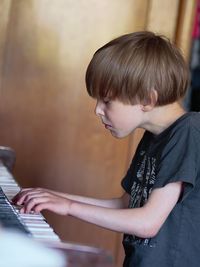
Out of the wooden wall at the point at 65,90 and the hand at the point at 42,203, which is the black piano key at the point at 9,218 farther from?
the wooden wall at the point at 65,90

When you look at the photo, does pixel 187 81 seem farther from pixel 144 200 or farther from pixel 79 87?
pixel 79 87

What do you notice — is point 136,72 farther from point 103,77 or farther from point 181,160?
point 181,160

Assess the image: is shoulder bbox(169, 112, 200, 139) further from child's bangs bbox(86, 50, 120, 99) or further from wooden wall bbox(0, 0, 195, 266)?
wooden wall bbox(0, 0, 195, 266)

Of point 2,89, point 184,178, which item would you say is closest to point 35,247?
point 184,178

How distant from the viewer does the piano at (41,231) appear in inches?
30.9

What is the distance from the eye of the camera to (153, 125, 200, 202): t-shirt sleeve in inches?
45.7

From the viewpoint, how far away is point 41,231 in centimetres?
96

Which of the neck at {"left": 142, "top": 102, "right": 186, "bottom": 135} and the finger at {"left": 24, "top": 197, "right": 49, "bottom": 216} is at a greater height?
the neck at {"left": 142, "top": 102, "right": 186, "bottom": 135}

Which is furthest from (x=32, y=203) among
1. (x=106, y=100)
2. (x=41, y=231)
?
(x=106, y=100)

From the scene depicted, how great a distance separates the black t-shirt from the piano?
267mm

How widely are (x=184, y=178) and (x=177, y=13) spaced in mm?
1048

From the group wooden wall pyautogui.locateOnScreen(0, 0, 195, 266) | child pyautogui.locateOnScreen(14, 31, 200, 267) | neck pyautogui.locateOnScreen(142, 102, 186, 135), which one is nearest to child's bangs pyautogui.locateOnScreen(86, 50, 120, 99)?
child pyautogui.locateOnScreen(14, 31, 200, 267)

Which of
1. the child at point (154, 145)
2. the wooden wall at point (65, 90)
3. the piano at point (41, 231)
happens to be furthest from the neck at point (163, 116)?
the wooden wall at point (65, 90)

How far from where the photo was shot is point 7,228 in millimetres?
904
